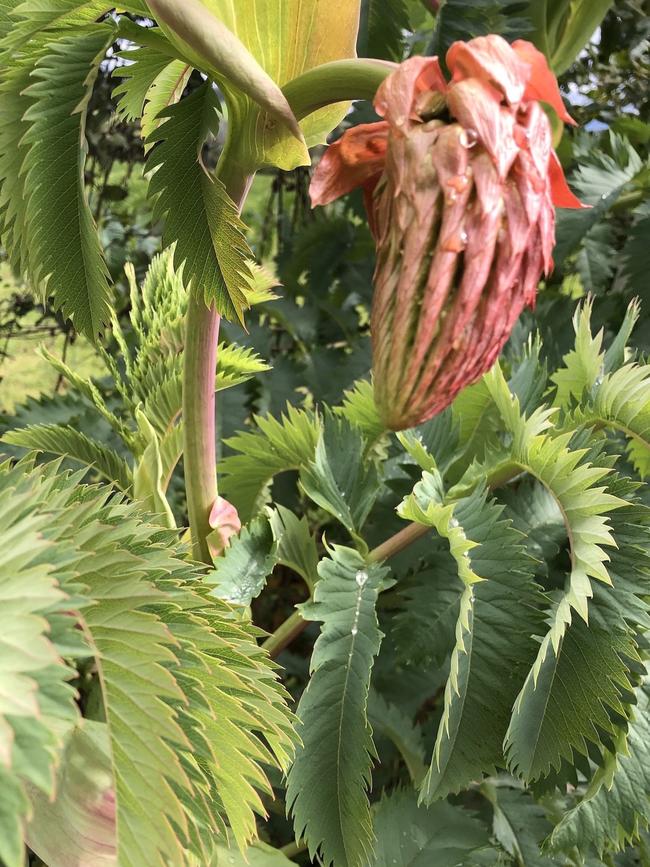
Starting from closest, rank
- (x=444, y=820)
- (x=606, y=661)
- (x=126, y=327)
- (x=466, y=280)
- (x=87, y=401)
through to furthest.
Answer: (x=466, y=280)
(x=606, y=661)
(x=444, y=820)
(x=87, y=401)
(x=126, y=327)

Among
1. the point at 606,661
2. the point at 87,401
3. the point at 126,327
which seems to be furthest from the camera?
the point at 126,327

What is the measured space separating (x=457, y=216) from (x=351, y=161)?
0.06 m

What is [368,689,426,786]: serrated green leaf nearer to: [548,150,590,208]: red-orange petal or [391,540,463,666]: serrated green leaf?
[391,540,463,666]: serrated green leaf

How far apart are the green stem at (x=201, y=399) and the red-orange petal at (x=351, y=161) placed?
76mm

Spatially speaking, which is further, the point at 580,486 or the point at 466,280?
the point at 580,486

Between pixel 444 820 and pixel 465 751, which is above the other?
pixel 465 751

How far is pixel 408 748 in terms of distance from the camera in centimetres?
53

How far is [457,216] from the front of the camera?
224mm

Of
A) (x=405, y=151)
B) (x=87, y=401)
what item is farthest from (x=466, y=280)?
(x=87, y=401)

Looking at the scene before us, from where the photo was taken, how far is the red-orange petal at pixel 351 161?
264 mm

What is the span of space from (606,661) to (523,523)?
0.44 ft

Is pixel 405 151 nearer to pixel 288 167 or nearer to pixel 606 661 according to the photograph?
pixel 288 167

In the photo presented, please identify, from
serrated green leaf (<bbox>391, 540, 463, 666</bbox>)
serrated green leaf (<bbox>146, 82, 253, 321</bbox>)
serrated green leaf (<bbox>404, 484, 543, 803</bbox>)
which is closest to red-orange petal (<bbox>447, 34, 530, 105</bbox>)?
serrated green leaf (<bbox>146, 82, 253, 321</bbox>)

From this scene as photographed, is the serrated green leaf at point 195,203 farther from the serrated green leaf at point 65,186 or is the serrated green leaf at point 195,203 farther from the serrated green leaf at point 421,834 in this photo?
the serrated green leaf at point 421,834
